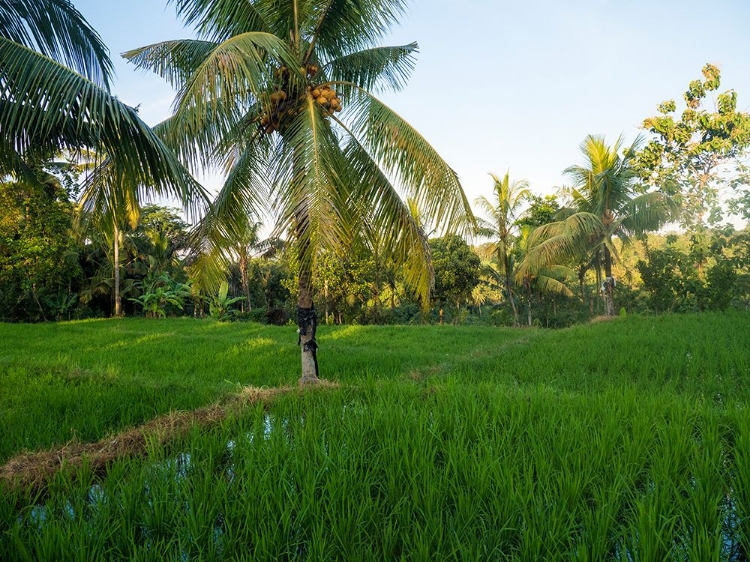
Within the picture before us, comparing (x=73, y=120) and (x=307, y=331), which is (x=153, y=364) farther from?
(x=73, y=120)

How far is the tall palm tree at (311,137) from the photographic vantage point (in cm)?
440

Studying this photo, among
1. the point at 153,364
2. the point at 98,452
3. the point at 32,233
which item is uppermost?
the point at 32,233

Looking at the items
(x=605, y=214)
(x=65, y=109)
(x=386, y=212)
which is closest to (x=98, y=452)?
(x=65, y=109)

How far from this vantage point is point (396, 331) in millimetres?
13016

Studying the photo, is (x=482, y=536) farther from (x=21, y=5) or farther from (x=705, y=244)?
(x=705, y=244)

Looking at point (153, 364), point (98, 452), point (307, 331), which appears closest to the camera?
point (98, 452)

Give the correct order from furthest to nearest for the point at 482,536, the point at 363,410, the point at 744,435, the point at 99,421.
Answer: the point at 99,421 < the point at 363,410 < the point at 744,435 < the point at 482,536

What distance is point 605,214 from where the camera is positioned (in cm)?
1377

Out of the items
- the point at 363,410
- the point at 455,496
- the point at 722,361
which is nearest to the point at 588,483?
the point at 455,496

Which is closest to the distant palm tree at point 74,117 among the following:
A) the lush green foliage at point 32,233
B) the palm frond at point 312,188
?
the palm frond at point 312,188

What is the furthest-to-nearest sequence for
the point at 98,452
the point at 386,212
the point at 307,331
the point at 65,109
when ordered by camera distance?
the point at 307,331, the point at 386,212, the point at 65,109, the point at 98,452

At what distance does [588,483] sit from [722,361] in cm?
497

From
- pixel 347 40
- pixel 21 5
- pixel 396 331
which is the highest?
pixel 347 40

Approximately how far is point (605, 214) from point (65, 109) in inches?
564
